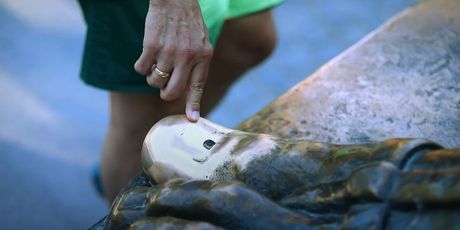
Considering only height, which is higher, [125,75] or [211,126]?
[211,126]

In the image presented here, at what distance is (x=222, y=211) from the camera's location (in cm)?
84

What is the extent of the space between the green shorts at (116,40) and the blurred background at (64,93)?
853 millimetres

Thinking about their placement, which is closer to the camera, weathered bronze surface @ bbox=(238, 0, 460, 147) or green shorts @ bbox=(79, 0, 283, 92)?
weathered bronze surface @ bbox=(238, 0, 460, 147)

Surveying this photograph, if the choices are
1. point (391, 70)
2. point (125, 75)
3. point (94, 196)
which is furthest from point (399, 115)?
point (94, 196)

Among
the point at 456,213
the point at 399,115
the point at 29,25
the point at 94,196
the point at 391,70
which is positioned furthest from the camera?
the point at 29,25

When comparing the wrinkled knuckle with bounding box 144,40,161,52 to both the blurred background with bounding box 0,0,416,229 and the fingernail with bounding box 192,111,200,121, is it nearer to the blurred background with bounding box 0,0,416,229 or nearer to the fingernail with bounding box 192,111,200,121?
the fingernail with bounding box 192,111,200,121

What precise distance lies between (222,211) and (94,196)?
1650 millimetres

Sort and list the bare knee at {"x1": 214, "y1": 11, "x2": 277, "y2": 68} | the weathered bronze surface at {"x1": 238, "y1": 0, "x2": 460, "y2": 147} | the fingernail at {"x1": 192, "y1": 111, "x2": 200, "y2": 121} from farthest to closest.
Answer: the bare knee at {"x1": 214, "y1": 11, "x2": 277, "y2": 68} → the weathered bronze surface at {"x1": 238, "y1": 0, "x2": 460, "y2": 147} → the fingernail at {"x1": 192, "y1": 111, "x2": 200, "y2": 121}

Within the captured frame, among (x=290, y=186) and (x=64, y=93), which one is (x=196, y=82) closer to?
(x=290, y=186)

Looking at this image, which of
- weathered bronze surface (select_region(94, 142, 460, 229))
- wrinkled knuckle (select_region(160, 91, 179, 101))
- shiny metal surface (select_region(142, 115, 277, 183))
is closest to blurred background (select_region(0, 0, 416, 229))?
wrinkled knuckle (select_region(160, 91, 179, 101))

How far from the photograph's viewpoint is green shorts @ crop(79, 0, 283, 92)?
4.96ft

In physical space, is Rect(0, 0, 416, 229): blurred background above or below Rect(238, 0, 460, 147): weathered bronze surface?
below

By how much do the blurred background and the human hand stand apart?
1236 mm

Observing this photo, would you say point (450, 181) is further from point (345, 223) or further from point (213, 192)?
point (213, 192)
